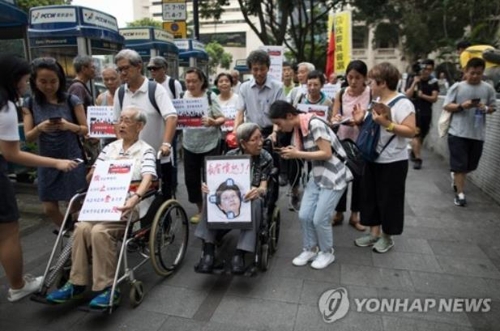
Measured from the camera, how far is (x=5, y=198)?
8.30 feet

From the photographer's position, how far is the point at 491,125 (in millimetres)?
5227

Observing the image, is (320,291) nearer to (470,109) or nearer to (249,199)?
(249,199)

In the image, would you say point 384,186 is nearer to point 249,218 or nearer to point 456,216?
point 249,218

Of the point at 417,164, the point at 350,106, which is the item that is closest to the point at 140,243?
the point at 350,106

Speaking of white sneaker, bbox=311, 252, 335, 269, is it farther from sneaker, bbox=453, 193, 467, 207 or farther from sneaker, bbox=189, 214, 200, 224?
sneaker, bbox=453, 193, 467, 207

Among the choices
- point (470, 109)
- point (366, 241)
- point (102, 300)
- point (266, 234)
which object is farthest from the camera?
point (470, 109)

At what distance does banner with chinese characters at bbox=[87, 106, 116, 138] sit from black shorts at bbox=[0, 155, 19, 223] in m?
1.27

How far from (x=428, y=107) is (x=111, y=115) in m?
5.47

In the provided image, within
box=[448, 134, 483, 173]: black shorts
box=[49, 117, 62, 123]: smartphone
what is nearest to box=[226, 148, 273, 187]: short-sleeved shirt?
box=[49, 117, 62, 123]: smartphone

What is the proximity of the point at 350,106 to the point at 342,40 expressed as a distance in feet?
16.0

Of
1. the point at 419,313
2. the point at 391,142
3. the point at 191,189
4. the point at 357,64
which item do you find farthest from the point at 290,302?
the point at 357,64

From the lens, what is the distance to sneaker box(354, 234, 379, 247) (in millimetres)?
3748

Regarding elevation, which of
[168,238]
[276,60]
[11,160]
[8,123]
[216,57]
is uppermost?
[216,57]

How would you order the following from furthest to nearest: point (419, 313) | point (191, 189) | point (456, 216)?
point (456, 216) → point (191, 189) → point (419, 313)
